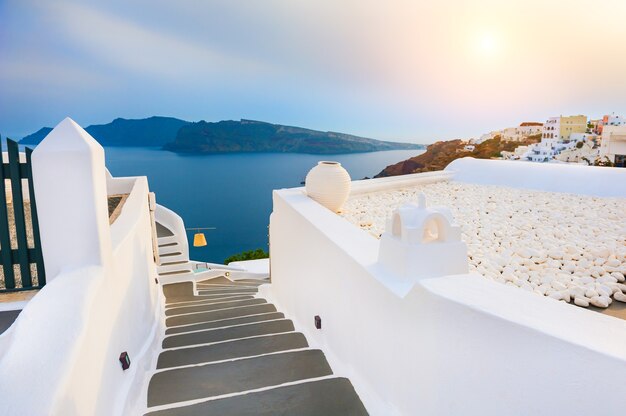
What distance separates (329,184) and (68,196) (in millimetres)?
3290

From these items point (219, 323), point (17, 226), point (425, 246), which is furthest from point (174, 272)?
point (425, 246)

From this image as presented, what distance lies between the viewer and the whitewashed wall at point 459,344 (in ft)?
3.66

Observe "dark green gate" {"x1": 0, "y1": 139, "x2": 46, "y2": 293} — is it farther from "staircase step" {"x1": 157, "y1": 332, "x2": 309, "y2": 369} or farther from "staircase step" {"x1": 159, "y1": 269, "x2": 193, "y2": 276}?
"staircase step" {"x1": 159, "y1": 269, "x2": 193, "y2": 276}

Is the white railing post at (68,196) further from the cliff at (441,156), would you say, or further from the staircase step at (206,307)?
the cliff at (441,156)

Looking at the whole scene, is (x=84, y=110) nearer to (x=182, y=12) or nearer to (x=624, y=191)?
(x=182, y=12)

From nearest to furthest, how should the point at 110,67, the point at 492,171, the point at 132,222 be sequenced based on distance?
the point at 132,222 < the point at 492,171 < the point at 110,67

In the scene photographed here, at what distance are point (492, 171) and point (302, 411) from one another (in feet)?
22.5

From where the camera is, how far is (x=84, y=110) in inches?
1432

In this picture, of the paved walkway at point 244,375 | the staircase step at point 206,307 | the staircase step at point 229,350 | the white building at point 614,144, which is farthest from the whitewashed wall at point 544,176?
the staircase step at point 229,350

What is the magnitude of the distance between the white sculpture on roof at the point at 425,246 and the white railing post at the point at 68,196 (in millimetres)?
1657

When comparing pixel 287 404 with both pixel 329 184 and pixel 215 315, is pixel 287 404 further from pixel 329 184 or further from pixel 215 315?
pixel 329 184

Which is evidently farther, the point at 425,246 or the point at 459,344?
the point at 425,246

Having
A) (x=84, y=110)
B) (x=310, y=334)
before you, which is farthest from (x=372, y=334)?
(x=84, y=110)

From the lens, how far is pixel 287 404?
207 cm
